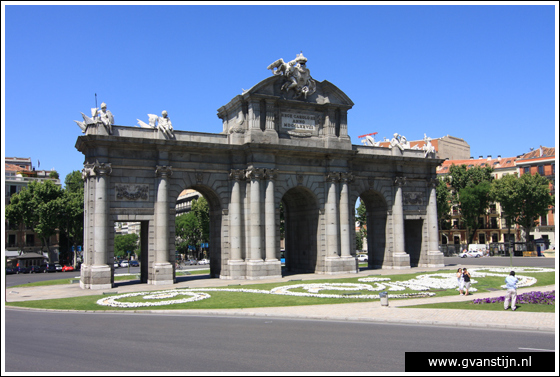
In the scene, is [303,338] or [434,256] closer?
[303,338]

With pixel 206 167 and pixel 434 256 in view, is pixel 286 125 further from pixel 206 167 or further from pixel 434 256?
pixel 434 256

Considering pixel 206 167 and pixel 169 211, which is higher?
pixel 206 167

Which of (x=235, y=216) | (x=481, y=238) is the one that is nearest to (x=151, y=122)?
(x=235, y=216)

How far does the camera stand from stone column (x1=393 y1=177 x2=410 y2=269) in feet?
168

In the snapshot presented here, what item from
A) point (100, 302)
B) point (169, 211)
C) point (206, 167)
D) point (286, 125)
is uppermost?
point (286, 125)

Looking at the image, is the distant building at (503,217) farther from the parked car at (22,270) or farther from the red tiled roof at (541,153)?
the parked car at (22,270)

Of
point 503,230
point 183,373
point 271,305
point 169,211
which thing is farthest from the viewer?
point 503,230

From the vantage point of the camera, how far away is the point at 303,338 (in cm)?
1772

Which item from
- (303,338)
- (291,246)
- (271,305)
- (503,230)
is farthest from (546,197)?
(303,338)

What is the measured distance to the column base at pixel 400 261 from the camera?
168 ft

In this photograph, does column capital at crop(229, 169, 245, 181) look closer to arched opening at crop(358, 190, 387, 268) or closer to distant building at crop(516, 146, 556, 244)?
arched opening at crop(358, 190, 387, 268)

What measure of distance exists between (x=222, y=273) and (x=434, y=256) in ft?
77.0

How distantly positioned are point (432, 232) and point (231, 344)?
41382 millimetres

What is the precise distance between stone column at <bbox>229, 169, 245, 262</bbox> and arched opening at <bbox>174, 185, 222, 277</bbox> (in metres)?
1.34
